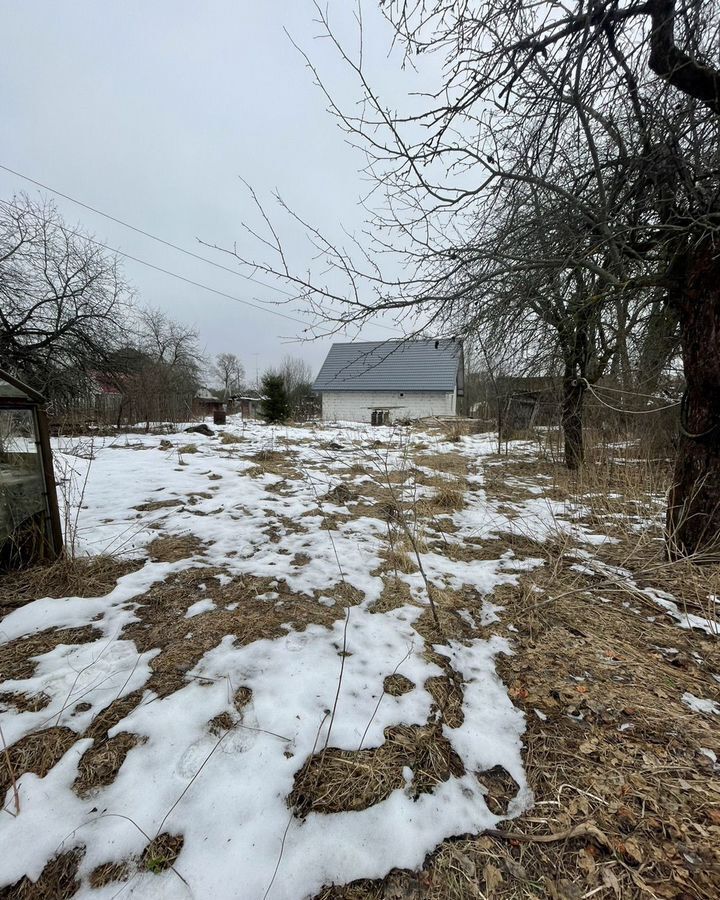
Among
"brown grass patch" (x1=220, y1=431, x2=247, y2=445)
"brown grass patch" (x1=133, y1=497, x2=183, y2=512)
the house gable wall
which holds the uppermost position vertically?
the house gable wall

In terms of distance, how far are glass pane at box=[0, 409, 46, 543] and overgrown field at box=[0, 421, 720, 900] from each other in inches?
12.9

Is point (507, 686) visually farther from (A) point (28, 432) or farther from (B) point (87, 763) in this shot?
(A) point (28, 432)

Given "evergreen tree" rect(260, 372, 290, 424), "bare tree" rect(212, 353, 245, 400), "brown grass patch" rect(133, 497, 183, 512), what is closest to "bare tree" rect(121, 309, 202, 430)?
"evergreen tree" rect(260, 372, 290, 424)

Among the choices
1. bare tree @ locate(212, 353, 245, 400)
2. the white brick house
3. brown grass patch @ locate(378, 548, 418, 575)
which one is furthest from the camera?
bare tree @ locate(212, 353, 245, 400)

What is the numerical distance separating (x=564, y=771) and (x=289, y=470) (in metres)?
5.68

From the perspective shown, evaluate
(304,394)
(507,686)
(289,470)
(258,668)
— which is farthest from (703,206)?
(304,394)

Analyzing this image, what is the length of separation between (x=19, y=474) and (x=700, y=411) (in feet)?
16.3

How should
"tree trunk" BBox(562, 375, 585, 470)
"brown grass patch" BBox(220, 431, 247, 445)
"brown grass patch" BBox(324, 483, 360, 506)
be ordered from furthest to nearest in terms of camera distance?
"brown grass patch" BBox(220, 431, 247, 445)
"tree trunk" BBox(562, 375, 585, 470)
"brown grass patch" BBox(324, 483, 360, 506)

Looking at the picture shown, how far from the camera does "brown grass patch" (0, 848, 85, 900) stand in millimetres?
915

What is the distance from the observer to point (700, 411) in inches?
102

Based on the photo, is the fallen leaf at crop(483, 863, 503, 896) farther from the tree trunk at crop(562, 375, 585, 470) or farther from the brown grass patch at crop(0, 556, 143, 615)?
the tree trunk at crop(562, 375, 585, 470)

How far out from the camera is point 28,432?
2592 mm

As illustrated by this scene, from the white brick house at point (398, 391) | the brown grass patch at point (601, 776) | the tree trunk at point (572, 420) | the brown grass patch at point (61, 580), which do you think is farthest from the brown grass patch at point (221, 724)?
the white brick house at point (398, 391)

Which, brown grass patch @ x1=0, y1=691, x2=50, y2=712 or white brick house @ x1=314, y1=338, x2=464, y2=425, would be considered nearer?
brown grass patch @ x1=0, y1=691, x2=50, y2=712
